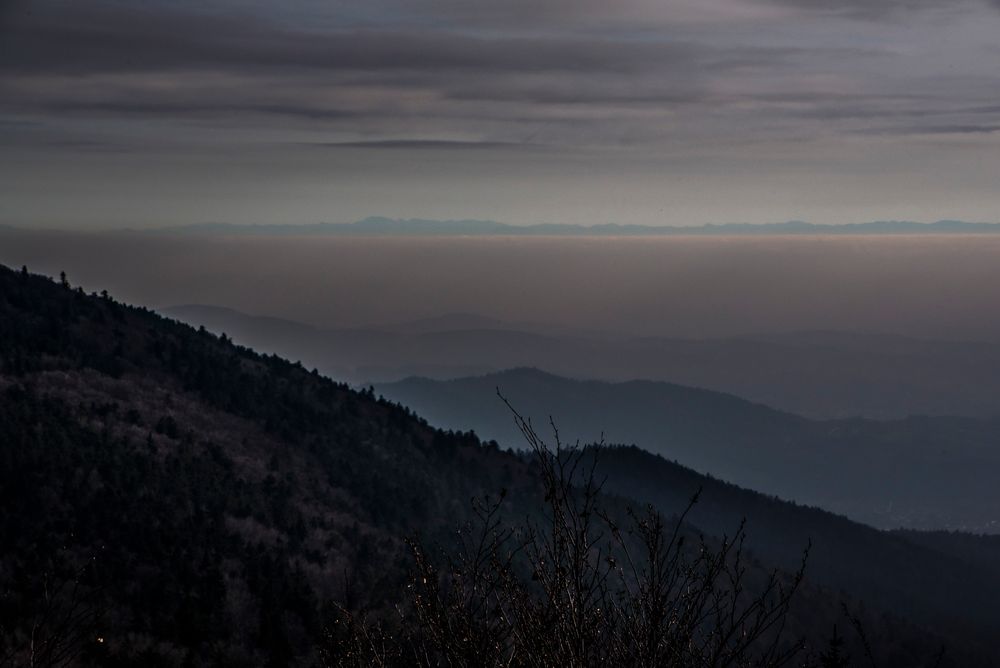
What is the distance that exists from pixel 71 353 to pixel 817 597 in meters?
83.5

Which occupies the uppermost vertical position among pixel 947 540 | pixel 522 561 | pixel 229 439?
pixel 229 439

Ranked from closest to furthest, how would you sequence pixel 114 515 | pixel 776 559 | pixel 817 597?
1. pixel 114 515
2. pixel 817 597
3. pixel 776 559

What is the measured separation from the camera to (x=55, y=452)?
62.9 m

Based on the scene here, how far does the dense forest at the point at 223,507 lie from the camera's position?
42.5 metres

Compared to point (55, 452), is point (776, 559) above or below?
below

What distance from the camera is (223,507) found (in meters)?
68.2

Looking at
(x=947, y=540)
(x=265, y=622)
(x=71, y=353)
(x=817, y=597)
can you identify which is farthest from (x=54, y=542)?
(x=947, y=540)

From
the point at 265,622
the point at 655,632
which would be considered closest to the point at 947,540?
the point at 265,622

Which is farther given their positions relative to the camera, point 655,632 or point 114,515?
point 114,515

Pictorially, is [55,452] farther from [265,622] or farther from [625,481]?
[625,481]

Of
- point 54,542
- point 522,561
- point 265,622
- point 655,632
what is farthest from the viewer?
point 522,561

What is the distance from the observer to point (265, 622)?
4712cm

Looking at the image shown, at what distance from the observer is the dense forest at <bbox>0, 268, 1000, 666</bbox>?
139ft

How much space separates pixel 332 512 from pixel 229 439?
13.0 m
